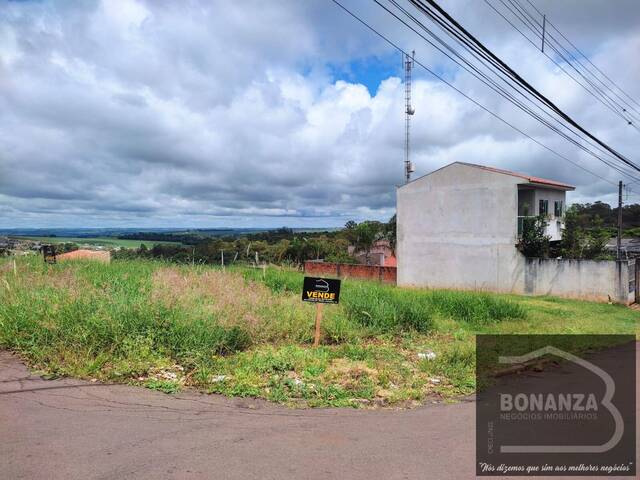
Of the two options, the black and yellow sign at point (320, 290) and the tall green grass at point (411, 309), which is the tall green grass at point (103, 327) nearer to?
the black and yellow sign at point (320, 290)

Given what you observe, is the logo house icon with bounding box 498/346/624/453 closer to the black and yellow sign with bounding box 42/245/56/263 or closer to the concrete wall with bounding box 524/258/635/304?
the black and yellow sign with bounding box 42/245/56/263

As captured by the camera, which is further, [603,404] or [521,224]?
[521,224]

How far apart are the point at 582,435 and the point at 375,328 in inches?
191

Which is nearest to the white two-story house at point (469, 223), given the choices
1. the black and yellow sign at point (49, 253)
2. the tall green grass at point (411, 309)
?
the tall green grass at point (411, 309)

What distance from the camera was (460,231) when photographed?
27812 millimetres

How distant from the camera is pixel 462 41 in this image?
7715mm

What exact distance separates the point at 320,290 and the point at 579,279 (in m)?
20.4

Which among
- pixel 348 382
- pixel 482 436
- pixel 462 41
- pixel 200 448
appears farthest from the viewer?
pixel 462 41

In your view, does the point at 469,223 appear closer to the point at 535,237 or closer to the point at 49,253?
the point at 535,237

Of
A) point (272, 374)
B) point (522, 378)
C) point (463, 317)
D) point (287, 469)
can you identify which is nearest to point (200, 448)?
point (287, 469)

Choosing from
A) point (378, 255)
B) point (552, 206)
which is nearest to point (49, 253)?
point (552, 206)

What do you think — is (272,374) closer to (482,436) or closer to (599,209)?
(482,436)

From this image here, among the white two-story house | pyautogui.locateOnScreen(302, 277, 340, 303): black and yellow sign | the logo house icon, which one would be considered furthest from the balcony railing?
pyautogui.locateOnScreen(302, 277, 340, 303): black and yellow sign

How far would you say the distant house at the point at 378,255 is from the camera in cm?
4498
